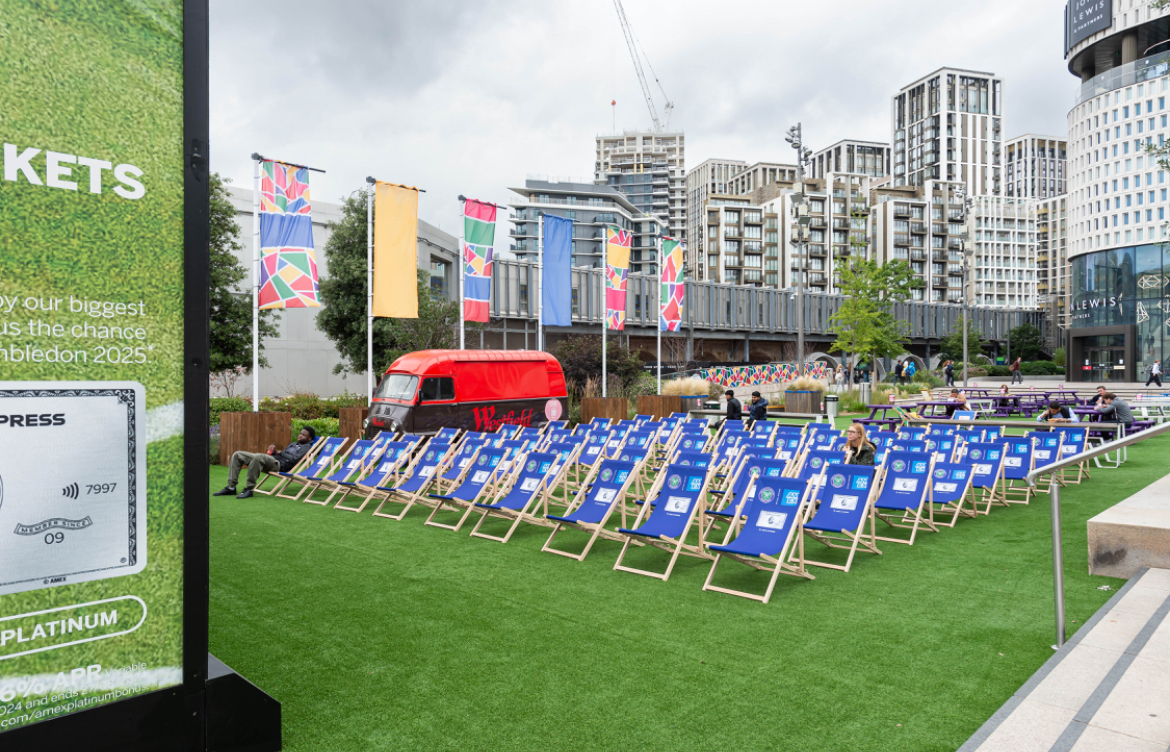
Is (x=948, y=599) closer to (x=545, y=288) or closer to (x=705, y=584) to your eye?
(x=705, y=584)

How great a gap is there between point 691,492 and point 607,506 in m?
0.85

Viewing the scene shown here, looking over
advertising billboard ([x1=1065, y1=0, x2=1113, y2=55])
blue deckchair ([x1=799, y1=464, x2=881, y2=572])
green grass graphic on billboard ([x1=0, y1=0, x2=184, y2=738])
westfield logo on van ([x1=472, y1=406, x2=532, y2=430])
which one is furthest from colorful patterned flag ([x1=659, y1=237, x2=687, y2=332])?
advertising billboard ([x1=1065, y1=0, x2=1113, y2=55])

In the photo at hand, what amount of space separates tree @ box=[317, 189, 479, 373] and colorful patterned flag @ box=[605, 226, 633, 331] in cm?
607

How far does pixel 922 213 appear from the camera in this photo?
293 ft

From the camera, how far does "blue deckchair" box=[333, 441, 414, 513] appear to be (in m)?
8.65

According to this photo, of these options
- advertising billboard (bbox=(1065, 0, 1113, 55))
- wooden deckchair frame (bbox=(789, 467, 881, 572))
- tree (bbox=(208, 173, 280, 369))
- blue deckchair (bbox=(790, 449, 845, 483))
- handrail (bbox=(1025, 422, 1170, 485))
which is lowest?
wooden deckchair frame (bbox=(789, 467, 881, 572))

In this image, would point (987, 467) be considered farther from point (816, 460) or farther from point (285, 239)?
point (285, 239)

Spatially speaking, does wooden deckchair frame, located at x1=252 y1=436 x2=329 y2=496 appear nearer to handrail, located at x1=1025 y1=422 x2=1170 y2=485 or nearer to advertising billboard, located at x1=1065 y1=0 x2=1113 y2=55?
handrail, located at x1=1025 y1=422 x2=1170 y2=485

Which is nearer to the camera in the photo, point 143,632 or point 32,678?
point 32,678

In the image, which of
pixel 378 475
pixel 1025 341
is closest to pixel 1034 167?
pixel 1025 341

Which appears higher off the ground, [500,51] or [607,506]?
[500,51]

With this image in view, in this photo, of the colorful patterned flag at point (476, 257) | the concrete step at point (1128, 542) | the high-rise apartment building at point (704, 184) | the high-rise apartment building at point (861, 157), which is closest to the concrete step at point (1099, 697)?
the concrete step at point (1128, 542)

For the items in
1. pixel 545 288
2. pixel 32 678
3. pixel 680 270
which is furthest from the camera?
pixel 680 270

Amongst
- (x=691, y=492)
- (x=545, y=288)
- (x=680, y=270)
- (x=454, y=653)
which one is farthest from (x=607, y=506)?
(x=680, y=270)
